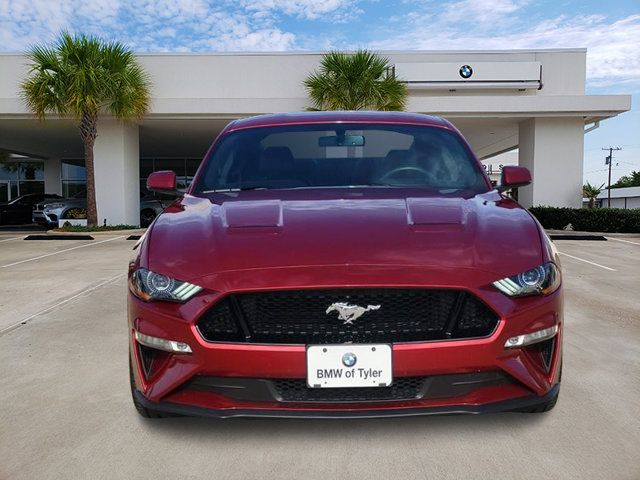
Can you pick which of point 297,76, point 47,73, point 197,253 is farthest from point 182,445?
point 297,76

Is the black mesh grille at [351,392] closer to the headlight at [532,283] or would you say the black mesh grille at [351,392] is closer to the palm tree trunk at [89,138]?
the headlight at [532,283]

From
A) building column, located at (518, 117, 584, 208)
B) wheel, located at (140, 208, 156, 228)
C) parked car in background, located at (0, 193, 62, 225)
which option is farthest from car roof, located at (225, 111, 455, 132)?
parked car in background, located at (0, 193, 62, 225)

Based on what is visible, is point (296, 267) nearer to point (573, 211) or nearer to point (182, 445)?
point (182, 445)

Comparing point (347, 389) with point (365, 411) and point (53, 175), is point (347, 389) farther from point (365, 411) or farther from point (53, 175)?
point (53, 175)

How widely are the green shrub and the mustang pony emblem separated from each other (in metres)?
15.1

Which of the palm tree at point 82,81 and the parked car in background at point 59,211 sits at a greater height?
the palm tree at point 82,81

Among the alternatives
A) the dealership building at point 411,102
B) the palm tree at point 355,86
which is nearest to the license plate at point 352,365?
the palm tree at point 355,86

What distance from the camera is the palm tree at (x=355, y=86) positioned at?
14.7 m

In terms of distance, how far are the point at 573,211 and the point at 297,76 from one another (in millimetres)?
9365

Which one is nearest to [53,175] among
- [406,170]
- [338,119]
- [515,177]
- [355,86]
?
[355,86]

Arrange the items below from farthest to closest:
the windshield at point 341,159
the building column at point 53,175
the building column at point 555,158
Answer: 1. the building column at point 53,175
2. the building column at point 555,158
3. the windshield at point 341,159

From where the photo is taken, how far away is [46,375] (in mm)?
3123

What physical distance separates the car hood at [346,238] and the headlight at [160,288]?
0.10 feet

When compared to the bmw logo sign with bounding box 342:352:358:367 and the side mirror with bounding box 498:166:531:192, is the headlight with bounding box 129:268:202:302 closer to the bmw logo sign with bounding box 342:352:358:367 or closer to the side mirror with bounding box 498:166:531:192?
the bmw logo sign with bounding box 342:352:358:367
